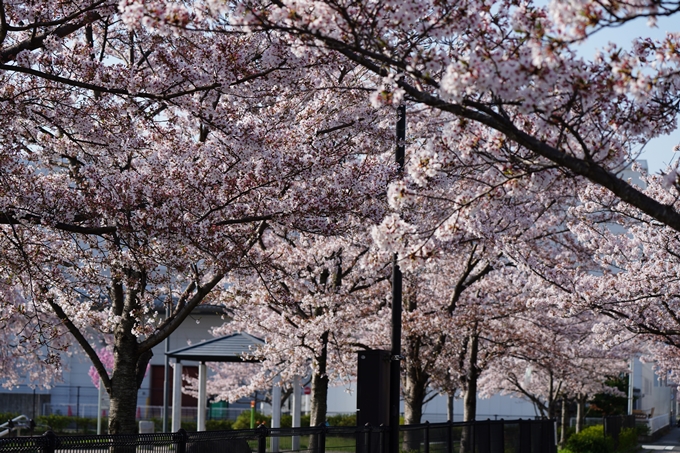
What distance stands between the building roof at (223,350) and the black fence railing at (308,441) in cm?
659

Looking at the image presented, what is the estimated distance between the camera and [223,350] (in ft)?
76.6

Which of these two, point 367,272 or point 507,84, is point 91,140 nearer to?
point 507,84

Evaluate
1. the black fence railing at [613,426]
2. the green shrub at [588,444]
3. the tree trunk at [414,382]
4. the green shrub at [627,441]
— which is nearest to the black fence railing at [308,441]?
the tree trunk at [414,382]

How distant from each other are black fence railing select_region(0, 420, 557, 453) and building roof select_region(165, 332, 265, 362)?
6.59 metres

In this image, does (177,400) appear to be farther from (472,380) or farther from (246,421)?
(246,421)

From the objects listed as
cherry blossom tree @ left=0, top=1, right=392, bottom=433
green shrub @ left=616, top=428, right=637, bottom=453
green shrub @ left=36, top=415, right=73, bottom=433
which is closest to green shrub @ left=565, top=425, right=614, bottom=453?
green shrub @ left=616, top=428, right=637, bottom=453

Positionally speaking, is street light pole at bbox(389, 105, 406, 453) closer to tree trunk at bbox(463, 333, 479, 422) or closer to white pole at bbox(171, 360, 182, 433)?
tree trunk at bbox(463, 333, 479, 422)

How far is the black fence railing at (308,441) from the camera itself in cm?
803

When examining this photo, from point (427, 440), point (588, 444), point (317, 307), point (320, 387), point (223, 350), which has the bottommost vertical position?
point (588, 444)

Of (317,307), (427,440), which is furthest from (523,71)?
(317,307)

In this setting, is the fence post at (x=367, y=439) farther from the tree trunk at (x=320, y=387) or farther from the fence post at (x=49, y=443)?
the tree trunk at (x=320, y=387)

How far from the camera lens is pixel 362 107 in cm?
1367

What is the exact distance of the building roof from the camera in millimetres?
23000

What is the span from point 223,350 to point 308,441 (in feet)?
39.4
